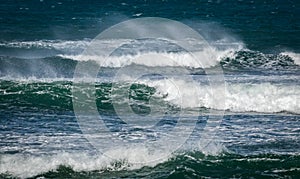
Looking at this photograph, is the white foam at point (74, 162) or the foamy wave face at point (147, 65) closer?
the white foam at point (74, 162)

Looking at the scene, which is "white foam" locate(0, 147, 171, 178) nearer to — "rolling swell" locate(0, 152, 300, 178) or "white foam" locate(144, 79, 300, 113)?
"rolling swell" locate(0, 152, 300, 178)

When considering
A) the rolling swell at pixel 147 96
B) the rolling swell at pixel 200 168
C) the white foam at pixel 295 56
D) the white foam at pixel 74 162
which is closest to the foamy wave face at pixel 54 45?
the rolling swell at pixel 147 96

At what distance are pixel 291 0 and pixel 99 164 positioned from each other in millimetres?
42931

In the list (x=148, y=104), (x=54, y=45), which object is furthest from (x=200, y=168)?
(x=54, y=45)

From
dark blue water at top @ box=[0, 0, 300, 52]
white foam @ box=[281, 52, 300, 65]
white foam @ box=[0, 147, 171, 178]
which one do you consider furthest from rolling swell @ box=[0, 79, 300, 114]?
dark blue water at top @ box=[0, 0, 300, 52]

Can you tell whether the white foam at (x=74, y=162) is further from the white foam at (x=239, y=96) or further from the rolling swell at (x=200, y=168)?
the white foam at (x=239, y=96)

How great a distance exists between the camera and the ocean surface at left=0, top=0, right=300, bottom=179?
1054 centimetres

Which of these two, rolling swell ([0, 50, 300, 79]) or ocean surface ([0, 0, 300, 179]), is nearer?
ocean surface ([0, 0, 300, 179])

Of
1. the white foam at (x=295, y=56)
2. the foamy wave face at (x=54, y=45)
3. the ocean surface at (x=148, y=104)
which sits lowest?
the ocean surface at (x=148, y=104)

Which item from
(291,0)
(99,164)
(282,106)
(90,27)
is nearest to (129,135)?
(99,164)

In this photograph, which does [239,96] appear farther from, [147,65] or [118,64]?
[118,64]

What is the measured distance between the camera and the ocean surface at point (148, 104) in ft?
34.6

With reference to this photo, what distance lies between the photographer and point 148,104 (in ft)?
54.1

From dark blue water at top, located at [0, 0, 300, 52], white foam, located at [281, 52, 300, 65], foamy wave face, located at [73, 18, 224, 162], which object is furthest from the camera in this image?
dark blue water at top, located at [0, 0, 300, 52]
